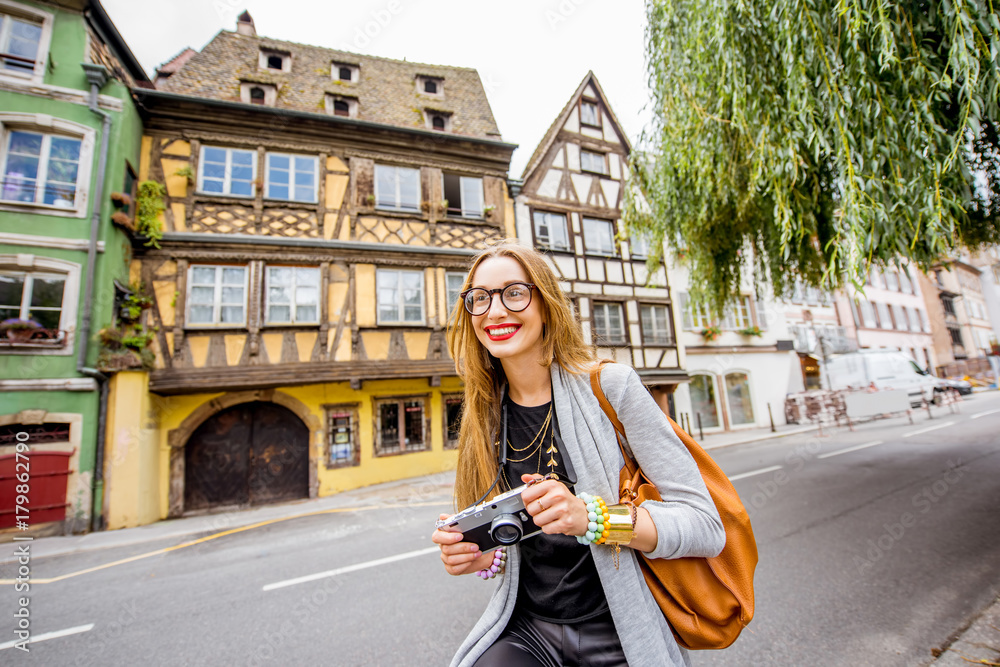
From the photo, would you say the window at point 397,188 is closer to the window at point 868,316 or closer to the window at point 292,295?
the window at point 292,295

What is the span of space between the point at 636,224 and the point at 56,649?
868 centimetres

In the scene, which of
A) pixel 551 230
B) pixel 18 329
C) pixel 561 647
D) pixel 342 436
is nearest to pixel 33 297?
pixel 18 329

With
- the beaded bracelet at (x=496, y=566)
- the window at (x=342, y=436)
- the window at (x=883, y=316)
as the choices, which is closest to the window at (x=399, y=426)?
the window at (x=342, y=436)

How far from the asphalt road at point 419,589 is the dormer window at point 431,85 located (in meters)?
12.9

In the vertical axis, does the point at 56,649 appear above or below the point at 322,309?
below

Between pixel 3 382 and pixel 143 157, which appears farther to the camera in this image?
pixel 143 157

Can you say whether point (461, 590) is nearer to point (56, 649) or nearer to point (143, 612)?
point (143, 612)

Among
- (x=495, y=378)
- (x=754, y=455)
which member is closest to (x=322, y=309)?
(x=495, y=378)

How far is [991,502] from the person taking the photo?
201 inches

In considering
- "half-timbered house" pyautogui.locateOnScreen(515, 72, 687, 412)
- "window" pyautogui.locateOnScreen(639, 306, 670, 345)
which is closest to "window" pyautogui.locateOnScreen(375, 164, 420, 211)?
"half-timbered house" pyautogui.locateOnScreen(515, 72, 687, 412)

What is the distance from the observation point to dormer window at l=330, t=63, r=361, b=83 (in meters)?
12.7

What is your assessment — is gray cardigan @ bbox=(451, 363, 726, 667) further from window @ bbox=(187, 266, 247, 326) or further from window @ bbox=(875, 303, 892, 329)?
window @ bbox=(875, 303, 892, 329)

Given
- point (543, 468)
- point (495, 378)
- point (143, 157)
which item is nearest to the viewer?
point (543, 468)

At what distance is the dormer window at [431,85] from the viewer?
13.6 meters
